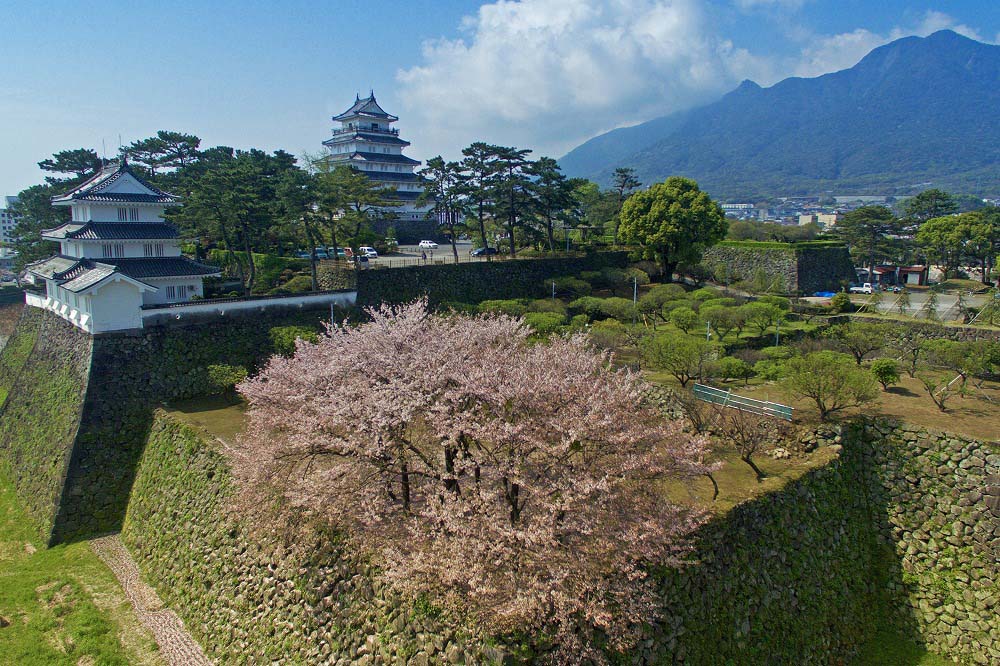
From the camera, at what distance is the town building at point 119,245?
757 inches

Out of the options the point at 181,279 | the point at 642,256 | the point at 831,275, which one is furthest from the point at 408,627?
the point at 831,275

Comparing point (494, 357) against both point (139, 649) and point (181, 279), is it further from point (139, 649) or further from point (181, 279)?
point (181, 279)

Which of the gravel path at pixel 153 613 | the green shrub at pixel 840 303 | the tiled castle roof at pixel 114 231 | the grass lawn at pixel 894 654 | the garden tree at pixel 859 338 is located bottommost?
the grass lawn at pixel 894 654

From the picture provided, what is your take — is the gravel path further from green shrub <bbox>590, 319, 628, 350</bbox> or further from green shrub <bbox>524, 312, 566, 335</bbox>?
green shrub <bbox>590, 319, 628, 350</bbox>

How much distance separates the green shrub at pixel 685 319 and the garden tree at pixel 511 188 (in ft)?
34.7

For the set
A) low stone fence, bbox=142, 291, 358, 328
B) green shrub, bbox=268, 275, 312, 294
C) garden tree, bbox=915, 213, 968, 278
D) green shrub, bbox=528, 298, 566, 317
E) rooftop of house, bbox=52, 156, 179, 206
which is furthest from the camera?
garden tree, bbox=915, 213, 968, 278

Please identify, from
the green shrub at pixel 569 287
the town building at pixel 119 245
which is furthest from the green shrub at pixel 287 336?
the green shrub at pixel 569 287

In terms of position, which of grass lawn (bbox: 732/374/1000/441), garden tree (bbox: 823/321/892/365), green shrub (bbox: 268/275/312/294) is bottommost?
grass lawn (bbox: 732/374/1000/441)

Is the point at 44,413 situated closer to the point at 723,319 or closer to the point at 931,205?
the point at 723,319

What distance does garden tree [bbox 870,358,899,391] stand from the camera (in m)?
16.9

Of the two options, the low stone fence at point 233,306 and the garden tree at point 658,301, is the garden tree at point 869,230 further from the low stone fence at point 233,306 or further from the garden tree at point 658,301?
the low stone fence at point 233,306

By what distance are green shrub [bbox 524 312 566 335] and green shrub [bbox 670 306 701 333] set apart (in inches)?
167

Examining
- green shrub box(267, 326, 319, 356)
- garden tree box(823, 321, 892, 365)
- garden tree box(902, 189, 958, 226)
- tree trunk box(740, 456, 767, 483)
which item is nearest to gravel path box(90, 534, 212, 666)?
green shrub box(267, 326, 319, 356)

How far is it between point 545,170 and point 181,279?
17.2 metres
